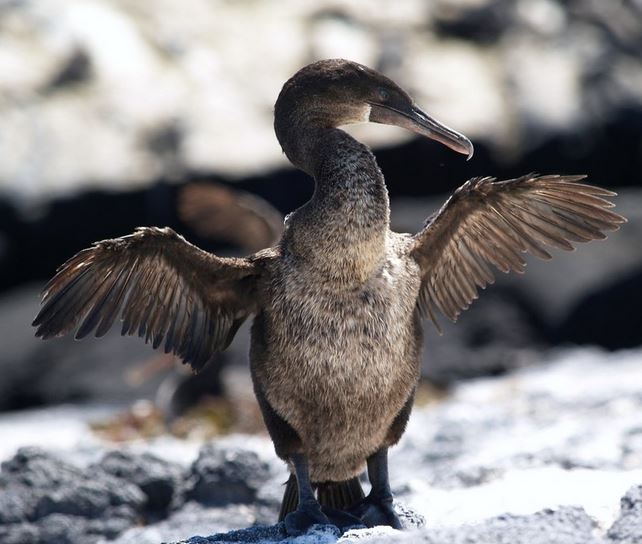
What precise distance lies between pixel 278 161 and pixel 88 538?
19.8 ft

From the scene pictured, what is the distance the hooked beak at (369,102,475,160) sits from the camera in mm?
4859

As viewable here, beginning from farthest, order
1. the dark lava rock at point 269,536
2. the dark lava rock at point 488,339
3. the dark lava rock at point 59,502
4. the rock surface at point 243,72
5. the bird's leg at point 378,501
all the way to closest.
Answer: the rock surface at point 243,72
the dark lava rock at point 488,339
the dark lava rock at point 59,502
the bird's leg at point 378,501
the dark lava rock at point 269,536

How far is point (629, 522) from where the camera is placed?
12.7 ft

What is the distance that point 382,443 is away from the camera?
16.0ft

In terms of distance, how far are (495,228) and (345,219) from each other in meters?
0.82

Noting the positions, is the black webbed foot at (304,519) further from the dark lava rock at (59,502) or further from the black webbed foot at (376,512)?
the dark lava rock at (59,502)

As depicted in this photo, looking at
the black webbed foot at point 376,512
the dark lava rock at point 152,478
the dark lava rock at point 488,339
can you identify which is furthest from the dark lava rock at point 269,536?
the dark lava rock at point 488,339

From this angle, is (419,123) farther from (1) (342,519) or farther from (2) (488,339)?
(2) (488,339)

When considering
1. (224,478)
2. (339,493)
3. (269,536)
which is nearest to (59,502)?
(224,478)

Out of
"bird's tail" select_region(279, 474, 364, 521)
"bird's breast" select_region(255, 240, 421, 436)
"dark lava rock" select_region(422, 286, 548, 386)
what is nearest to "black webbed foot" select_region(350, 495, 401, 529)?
"bird's tail" select_region(279, 474, 364, 521)

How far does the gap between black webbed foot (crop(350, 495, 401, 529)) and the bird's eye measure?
158 centimetres

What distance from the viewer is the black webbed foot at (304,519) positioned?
451cm

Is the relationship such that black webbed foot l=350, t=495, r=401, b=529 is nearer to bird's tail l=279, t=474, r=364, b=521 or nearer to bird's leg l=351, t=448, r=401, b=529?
bird's leg l=351, t=448, r=401, b=529

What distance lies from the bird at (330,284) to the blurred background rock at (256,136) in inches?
183
